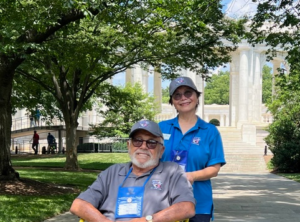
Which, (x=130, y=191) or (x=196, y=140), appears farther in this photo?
(x=196, y=140)

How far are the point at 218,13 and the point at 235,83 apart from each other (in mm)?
38203

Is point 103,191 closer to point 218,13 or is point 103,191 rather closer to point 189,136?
point 189,136

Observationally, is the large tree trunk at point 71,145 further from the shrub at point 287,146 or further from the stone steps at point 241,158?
the shrub at point 287,146

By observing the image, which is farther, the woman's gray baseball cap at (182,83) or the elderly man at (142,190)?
the woman's gray baseball cap at (182,83)

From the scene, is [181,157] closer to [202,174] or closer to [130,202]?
[202,174]

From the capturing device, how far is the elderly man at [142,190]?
136 inches

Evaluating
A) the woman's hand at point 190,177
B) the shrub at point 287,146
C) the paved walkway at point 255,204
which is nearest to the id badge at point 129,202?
the woman's hand at point 190,177

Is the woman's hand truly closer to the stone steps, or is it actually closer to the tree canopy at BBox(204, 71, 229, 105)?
the stone steps

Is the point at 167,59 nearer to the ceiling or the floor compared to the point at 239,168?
nearer to the ceiling

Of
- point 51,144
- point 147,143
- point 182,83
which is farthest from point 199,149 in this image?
point 51,144

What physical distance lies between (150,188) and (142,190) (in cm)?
7

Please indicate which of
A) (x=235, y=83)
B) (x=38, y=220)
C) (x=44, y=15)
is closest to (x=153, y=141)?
(x=38, y=220)

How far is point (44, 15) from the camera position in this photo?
9.70 metres

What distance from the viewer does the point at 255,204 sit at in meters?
10.4
